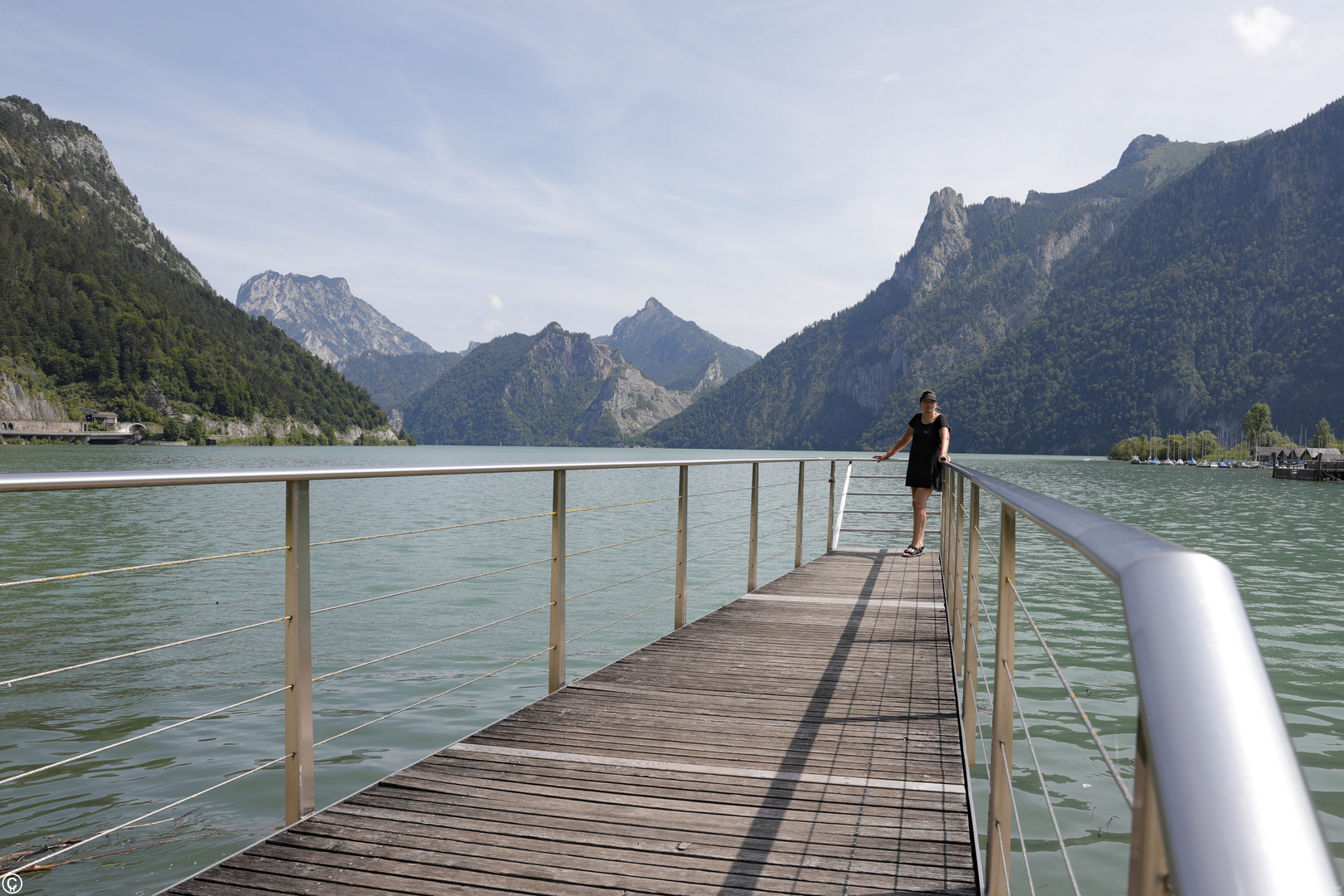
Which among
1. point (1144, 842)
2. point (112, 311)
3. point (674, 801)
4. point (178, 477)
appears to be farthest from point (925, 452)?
point (112, 311)

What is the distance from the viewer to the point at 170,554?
591 inches

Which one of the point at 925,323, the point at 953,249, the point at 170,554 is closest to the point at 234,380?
the point at 170,554

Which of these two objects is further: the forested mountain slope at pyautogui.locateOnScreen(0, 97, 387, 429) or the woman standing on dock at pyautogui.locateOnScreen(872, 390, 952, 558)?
the forested mountain slope at pyautogui.locateOnScreen(0, 97, 387, 429)

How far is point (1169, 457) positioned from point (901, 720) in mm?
110347

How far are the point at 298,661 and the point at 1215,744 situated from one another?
254 cm

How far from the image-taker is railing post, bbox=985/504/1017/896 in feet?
6.04

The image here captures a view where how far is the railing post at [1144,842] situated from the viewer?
22.8 inches

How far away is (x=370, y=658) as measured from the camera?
852cm

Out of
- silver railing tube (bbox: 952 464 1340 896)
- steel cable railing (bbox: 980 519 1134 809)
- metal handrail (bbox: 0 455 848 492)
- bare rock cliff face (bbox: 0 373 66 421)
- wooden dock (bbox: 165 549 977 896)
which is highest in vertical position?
bare rock cliff face (bbox: 0 373 66 421)

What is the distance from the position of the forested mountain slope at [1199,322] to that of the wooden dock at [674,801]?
408 feet

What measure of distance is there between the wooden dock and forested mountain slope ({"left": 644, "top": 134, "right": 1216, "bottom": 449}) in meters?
159

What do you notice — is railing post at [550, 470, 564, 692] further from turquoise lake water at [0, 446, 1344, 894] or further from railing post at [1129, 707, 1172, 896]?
railing post at [1129, 707, 1172, 896]

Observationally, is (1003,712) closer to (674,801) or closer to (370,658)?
(674,801)

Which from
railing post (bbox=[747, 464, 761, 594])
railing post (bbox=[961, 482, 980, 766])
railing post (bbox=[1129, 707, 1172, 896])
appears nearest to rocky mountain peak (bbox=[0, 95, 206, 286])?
railing post (bbox=[747, 464, 761, 594])
